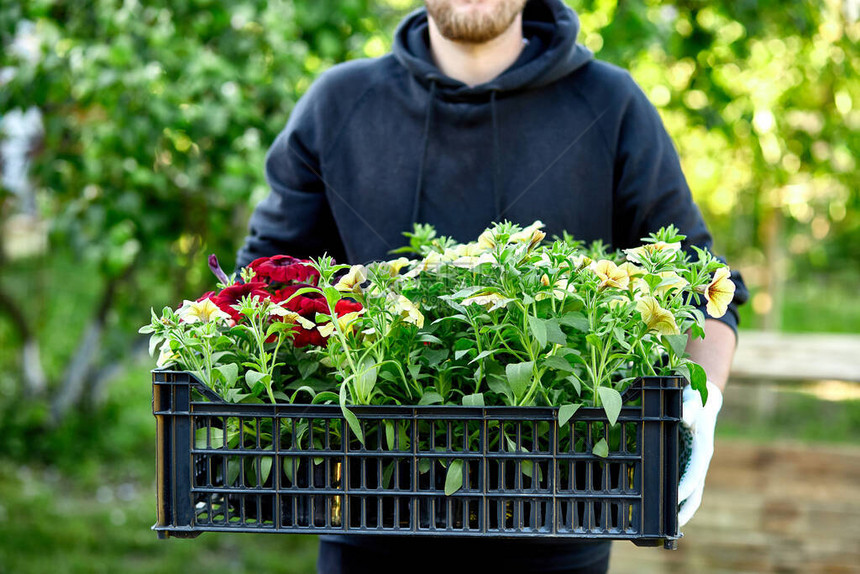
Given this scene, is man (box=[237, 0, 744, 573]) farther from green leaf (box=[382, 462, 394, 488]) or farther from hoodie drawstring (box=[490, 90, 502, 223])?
green leaf (box=[382, 462, 394, 488])

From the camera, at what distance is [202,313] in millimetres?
1185

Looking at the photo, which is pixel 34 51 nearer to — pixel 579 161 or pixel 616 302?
pixel 579 161

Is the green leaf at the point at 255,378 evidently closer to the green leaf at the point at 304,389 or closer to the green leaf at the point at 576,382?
the green leaf at the point at 304,389

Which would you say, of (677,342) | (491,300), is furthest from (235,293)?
(677,342)

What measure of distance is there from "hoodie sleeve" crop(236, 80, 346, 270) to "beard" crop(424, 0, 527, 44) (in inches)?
12.9

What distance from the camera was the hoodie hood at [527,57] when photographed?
1.76 meters

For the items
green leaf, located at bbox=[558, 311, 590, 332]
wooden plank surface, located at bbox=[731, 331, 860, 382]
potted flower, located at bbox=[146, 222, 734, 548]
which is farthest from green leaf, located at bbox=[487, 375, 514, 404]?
wooden plank surface, located at bbox=[731, 331, 860, 382]

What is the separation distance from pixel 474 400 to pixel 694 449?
1.19 ft

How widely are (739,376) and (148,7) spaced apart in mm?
3951

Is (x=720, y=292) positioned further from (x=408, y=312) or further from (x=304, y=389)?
(x=304, y=389)

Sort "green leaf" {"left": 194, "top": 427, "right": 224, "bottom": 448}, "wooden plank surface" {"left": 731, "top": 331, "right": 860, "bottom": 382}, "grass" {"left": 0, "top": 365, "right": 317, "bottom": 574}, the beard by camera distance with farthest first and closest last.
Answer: "wooden plank surface" {"left": 731, "top": 331, "right": 860, "bottom": 382} → "grass" {"left": 0, "top": 365, "right": 317, "bottom": 574} → the beard → "green leaf" {"left": 194, "top": 427, "right": 224, "bottom": 448}

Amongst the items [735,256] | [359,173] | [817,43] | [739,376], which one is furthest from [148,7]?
[735,256]

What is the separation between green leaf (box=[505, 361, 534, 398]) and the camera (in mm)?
1069

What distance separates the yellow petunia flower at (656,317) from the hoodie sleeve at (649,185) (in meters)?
0.59
